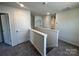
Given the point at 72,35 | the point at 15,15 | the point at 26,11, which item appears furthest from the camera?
the point at 26,11

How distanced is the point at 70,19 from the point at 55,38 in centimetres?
131

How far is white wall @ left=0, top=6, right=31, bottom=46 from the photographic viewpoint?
3532mm

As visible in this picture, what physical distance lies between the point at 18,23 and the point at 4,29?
2.39 ft

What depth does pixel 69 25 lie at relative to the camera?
13.6 feet

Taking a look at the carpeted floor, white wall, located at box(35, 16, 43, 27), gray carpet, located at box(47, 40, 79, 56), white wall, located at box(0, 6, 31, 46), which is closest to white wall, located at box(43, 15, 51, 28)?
white wall, located at box(35, 16, 43, 27)

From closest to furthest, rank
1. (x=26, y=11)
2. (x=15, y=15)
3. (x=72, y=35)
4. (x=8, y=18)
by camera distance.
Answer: (x=8, y=18) → (x=15, y=15) → (x=72, y=35) → (x=26, y=11)

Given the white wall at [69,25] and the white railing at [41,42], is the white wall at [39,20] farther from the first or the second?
→ the white railing at [41,42]

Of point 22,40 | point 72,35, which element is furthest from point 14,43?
point 72,35

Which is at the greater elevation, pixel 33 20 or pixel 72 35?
pixel 33 20

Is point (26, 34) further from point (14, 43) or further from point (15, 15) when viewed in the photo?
point (15, 15)

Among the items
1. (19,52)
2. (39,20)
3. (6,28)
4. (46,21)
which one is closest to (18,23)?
(6,28)

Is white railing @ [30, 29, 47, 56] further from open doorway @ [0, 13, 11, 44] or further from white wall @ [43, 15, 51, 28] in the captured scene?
white wall @ [43, 15, 51, 28]

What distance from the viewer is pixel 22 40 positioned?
4.21m

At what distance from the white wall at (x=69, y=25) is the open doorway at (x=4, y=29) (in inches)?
115
